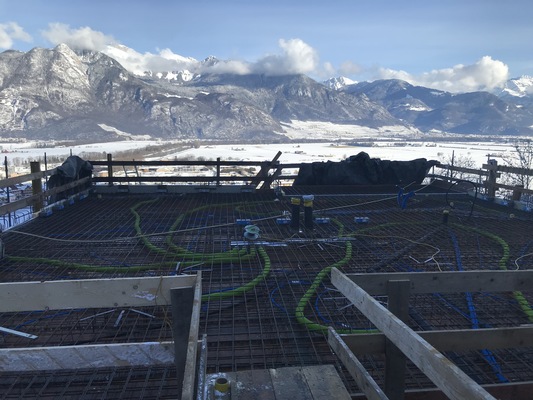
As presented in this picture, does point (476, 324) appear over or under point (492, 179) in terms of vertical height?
under

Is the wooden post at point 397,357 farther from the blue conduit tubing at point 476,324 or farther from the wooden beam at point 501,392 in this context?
the blue conduit tubing at point 476,324

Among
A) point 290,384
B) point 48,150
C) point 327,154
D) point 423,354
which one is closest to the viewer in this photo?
point 423,354

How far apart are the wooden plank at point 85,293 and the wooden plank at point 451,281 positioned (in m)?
1.28

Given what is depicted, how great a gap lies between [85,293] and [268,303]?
2183 millimetres

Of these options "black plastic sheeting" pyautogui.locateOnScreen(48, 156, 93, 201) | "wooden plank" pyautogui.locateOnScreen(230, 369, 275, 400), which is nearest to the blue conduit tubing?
"wooden plank" pyautogui.locateOnScreen(230, 369, 275, 400)

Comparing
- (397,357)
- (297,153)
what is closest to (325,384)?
(397,357)

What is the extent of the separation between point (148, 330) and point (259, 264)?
81.6 inches

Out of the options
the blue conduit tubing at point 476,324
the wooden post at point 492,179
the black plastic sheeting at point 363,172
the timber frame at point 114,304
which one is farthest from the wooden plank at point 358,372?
the black plastic sheeting at point 363,172

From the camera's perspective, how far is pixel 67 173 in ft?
30.0

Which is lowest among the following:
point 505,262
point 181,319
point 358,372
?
point 505,262

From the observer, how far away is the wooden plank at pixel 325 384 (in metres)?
2.37

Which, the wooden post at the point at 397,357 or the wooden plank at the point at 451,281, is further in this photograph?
the wooden plank at the point at 451,281

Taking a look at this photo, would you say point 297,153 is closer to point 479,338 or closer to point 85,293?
point 479,338

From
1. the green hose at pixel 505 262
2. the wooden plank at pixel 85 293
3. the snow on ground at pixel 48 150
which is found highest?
the wooden plank at pixel 85 293
